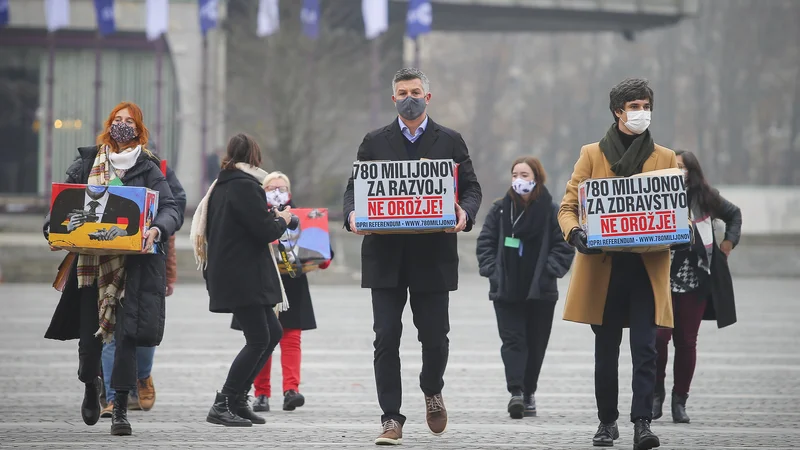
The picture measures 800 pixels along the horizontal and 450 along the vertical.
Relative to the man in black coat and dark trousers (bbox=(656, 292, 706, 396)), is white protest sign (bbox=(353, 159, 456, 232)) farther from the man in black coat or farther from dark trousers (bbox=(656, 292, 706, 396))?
dark trousers (bbox=(656, 292, 706, 396))

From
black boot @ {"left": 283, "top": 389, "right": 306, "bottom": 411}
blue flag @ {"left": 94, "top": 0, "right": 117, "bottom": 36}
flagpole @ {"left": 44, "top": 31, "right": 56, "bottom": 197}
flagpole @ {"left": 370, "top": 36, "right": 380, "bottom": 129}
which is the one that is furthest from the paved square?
flagpole @ {"left": 44, "top": 31, "right": 56, "bottom": 197}

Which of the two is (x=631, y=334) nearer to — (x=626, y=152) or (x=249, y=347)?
(x=626, y=152)

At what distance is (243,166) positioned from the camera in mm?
9445

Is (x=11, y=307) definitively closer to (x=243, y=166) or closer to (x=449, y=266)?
(x=243, y=166)

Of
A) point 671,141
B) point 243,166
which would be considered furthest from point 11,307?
point 671,141

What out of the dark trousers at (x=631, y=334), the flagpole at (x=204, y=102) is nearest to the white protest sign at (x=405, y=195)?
the dark trousers at (x=631, y=334)

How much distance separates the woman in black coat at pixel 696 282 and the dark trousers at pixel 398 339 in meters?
2.17

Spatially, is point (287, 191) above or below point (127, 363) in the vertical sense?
above

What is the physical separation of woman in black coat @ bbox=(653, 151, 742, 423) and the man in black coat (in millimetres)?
2204

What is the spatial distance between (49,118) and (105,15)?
5314 mm

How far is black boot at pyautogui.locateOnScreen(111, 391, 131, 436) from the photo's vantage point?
8.54 m

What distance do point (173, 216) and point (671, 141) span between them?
64084 millimetres

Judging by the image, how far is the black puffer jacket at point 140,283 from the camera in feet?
28.2

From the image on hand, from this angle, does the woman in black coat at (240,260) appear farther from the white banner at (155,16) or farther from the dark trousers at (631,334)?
the white banner at (155,16)
